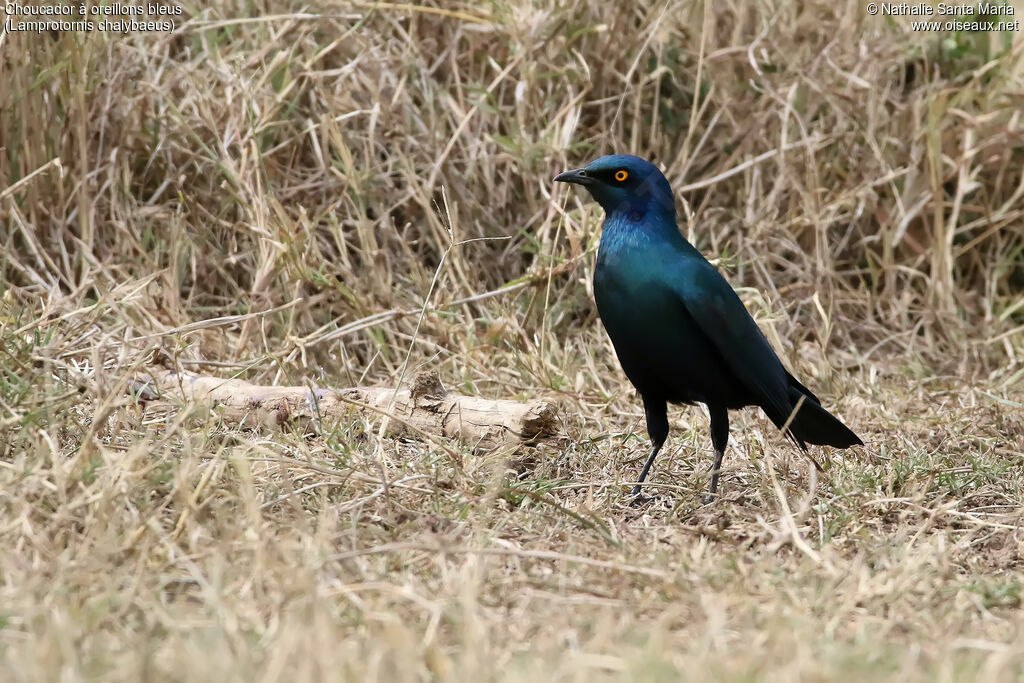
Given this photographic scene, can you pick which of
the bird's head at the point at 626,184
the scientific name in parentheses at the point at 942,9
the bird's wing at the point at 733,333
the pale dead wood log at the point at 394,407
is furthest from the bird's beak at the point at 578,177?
the scientific name in parentheses at the point at 942,9

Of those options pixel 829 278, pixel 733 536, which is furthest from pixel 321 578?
pixel 829 278

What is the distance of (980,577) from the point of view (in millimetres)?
2834

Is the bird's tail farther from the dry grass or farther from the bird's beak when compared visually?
the bird's beak

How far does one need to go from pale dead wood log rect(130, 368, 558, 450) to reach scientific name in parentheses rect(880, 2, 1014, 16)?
3342 mm

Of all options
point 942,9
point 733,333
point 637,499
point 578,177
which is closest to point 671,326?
point 733,333

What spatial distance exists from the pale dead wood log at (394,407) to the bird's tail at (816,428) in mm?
717

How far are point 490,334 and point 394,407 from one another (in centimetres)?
87

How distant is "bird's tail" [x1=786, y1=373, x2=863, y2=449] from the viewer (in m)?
3.69

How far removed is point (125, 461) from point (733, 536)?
147 centimetres

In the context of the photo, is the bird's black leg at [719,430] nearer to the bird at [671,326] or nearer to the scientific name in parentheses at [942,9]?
the bird at [671,326]

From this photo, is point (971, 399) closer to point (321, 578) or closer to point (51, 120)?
point (321, 578)

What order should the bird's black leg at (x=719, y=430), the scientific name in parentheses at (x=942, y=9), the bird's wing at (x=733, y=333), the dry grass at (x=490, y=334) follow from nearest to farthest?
the dry grass at (x=490, y=334) < the bird's wing at (x=733, y=333) < the bird's black leg at (x=719, y=430) < the scientific name in parentheses at (x=942, y=9)

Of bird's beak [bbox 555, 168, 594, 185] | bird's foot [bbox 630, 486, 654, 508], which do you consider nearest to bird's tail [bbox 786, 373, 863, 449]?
bird's foot [bbox 630, 486, 654, 508]

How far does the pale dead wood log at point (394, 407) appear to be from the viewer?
3.81 metres
